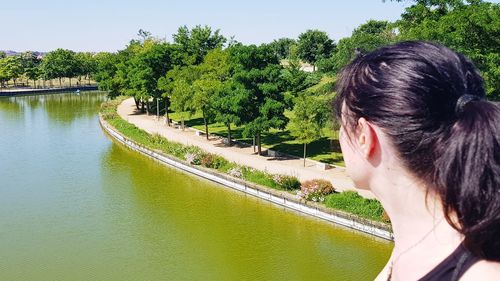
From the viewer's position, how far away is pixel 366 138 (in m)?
1.09

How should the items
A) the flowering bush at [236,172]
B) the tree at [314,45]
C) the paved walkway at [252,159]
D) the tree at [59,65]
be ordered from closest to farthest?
1. the paved walkway at [252,159]
2. the flowering bush at [236,172]
3. the tree at [314,45]
4. the tree at [59,65]

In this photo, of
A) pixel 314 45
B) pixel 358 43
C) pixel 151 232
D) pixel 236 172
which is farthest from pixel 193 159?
pixel 314 45

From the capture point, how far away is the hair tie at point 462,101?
3.18 feet

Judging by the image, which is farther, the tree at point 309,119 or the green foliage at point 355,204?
the tree at point 309,119

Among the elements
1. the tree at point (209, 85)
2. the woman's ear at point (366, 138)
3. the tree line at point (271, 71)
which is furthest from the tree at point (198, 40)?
the woman's ear at point (366, 138)

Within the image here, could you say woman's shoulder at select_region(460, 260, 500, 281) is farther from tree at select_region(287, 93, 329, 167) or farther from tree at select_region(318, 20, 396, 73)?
tree at select_region(287, 93, 329, 167)

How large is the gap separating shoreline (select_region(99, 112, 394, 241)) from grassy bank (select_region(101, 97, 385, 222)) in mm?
196

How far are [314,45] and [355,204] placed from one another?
36.0m

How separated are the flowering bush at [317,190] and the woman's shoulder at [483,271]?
47.2ft

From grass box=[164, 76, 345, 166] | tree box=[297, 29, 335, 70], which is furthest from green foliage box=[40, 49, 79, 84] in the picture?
grass box=[164, 76, 345, 166]

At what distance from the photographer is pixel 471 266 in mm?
→ 947

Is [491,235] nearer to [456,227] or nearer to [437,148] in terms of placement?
[456,227]

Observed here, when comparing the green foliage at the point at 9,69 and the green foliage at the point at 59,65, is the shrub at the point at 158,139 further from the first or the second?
the green foliage at the point at 9,69

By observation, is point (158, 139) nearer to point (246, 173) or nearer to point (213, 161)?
point (213, 161)
